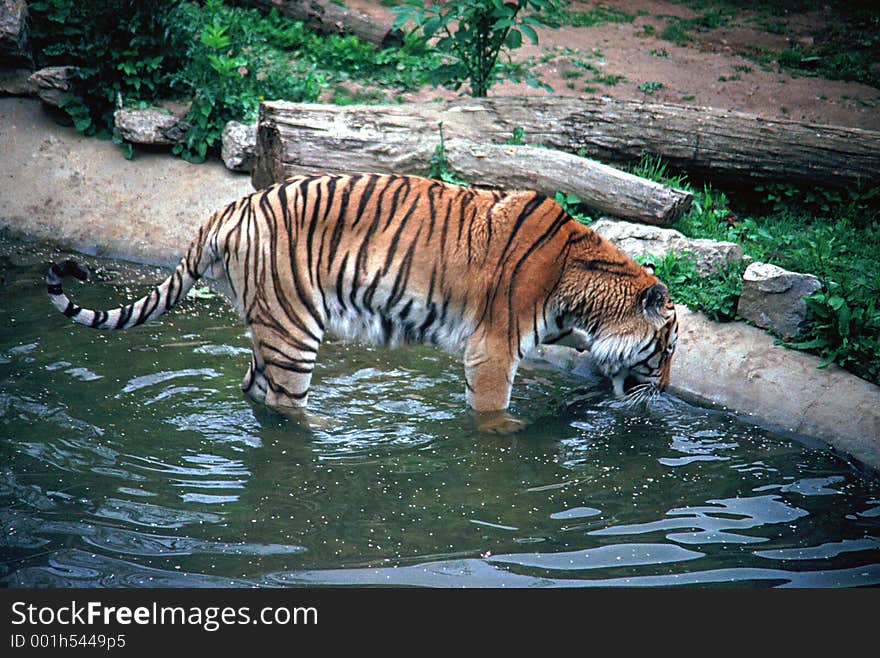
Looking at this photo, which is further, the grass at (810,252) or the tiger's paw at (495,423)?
the grass at (810,252)

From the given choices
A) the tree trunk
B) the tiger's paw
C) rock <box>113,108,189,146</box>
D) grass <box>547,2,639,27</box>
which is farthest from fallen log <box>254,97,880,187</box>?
grass <box>547,2,639,27</box>

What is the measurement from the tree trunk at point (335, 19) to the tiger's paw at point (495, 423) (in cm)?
578

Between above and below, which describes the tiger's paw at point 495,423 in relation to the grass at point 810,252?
below

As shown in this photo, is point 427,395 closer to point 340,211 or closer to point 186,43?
point 340,211

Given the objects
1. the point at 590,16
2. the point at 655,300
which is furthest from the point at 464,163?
the point at 590,16

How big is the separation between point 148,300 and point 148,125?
3181mm

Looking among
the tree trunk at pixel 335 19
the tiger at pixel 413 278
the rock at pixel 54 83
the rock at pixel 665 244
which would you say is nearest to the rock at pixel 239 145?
the rock at pixel 54 83

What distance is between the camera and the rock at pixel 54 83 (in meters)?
7.29

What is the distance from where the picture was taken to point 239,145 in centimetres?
703

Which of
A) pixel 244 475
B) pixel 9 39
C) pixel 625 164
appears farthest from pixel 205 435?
pixel 9 39

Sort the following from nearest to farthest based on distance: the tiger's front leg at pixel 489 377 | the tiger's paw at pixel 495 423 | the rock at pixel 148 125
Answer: the tiger's front leg at pixel 489 377 < the tiger's paw at pixel 495 423 < the rock at pixel 148 125

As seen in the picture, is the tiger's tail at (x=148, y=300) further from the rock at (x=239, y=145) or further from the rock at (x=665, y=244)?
the rock at (x=665, y=244)

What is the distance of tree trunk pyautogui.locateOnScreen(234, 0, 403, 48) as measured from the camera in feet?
30.9

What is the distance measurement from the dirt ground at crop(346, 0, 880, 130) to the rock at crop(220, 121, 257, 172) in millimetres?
1879
